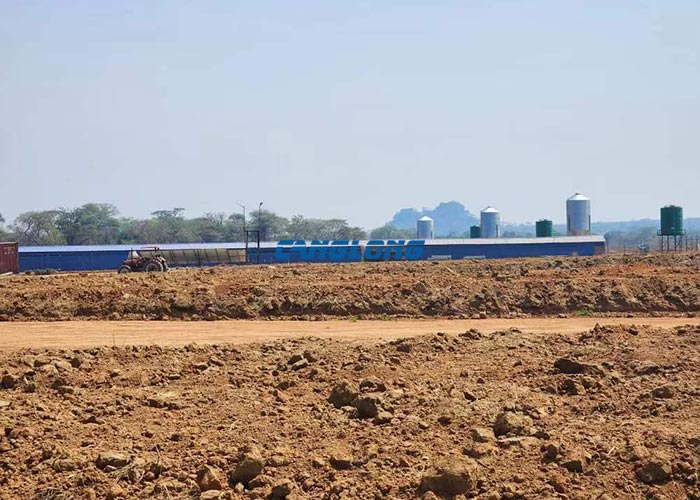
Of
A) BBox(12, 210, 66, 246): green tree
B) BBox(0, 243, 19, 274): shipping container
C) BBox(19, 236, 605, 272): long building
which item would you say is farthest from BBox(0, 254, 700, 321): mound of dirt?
BBox(12, 210, 66, 246): green tree

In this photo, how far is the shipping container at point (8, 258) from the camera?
2168 inches

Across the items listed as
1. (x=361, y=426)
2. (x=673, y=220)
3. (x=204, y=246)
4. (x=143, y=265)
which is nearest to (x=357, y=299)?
(x=361, y=426)

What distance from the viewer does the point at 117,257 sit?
237ft

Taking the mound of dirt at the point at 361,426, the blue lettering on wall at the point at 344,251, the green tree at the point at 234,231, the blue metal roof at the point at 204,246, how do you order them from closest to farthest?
the mound of dirt at the point at 361,426
the blue metal roof at the point at 204,246
the blue lettering on wall at the point at 344,251
the green tree at the point at 234,231

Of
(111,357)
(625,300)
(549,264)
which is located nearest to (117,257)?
(549,264)

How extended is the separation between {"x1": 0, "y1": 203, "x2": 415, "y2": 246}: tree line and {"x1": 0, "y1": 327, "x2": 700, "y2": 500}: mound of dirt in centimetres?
10291

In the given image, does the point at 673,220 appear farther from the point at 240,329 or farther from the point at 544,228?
the point at 240,329

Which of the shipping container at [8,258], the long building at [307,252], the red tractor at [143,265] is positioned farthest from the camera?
the long building at [307,252]

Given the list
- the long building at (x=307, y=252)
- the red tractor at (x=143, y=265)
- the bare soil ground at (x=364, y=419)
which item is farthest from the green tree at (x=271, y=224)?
the bare soil ground at (x=364, y=419)

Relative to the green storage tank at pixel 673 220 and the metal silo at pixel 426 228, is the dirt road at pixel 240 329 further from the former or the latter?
the metal silo at pixel 426 228

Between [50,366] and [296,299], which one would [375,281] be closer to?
[296,299]

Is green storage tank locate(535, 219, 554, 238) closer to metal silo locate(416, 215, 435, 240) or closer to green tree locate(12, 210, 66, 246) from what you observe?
metal silo locate(416, 215, 435, 240)

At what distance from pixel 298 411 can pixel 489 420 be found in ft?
7.70

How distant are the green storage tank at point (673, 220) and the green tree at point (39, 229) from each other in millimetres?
79233
